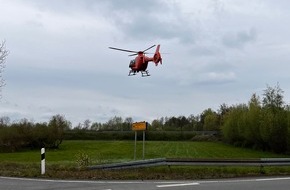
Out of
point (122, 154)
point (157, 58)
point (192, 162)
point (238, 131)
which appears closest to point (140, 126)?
point (192, 162)

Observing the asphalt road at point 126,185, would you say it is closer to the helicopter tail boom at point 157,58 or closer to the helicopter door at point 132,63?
the helicopter tail boom at point 157,58

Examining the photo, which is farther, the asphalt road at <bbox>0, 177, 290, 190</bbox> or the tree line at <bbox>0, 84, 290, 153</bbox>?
the tree line at <bbox>0, 84, 290, 153</bbox>

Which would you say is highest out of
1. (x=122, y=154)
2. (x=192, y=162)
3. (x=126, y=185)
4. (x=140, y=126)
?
(x=140, y=126)

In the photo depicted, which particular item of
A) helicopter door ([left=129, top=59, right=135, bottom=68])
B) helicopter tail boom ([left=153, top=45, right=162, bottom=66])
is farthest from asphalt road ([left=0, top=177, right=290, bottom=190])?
helicopter door ([left=129, top=59, right=135, bottom=68])

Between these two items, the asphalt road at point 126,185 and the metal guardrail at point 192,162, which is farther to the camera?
the metal guardrail at point 192,162

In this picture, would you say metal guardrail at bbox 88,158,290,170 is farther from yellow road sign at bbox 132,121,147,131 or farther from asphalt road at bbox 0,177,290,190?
asphalt road at bbox 0,177,290,190

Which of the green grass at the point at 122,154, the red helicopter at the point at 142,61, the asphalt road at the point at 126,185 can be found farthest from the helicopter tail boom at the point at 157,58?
the asphalt road at the point at 126,185

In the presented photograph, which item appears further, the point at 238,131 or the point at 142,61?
the point at 238,131

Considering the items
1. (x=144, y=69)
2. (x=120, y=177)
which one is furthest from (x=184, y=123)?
(x=120, y=177)

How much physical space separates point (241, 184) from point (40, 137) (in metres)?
72.2

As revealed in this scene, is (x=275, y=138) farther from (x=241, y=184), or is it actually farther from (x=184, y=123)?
(x=184, y=123)

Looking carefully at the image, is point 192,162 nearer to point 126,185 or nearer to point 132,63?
point 126,185

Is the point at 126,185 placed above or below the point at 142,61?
below

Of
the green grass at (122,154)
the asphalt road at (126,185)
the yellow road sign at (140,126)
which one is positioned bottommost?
the green grass at (122,154)
